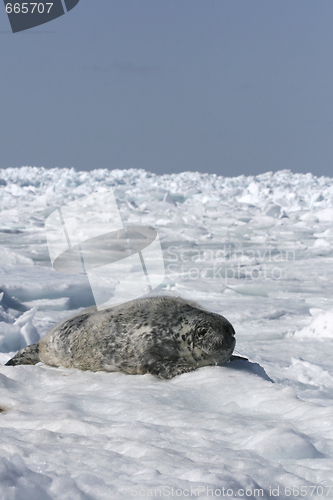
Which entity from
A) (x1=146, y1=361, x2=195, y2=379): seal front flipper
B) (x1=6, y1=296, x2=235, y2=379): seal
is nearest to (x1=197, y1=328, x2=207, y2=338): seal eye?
(x1=6, y1=296, x2=235, y2=379): seal

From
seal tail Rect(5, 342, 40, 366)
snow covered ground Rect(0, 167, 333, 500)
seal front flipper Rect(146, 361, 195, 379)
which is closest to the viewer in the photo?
snow covered ground Rect(0, 167, 333, 500)

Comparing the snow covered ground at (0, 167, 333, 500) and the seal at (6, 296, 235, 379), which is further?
the seal at (6, 296, 235, 379)

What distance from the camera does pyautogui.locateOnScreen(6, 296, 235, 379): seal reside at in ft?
7.80

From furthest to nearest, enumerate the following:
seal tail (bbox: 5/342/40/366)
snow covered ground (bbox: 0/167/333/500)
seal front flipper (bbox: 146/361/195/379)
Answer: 1. seal tail (bbox: 5/342/40/366)
2. seal front flipper (bbox: 146/361/195/379)
3. snow covered ground (bbox: 0/167/333/500)

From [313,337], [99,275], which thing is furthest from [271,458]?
[99,275]

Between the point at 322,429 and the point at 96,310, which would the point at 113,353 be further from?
the point at 322,429

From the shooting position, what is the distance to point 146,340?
2445 mm

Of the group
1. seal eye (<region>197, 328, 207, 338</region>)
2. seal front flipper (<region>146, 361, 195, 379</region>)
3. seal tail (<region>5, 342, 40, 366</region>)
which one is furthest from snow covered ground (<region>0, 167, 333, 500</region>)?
seal tail (<region>5, 342, 40, 366</region>)

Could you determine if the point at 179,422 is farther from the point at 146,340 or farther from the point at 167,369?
the point at 146,340

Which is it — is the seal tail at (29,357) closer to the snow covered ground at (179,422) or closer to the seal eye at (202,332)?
the snow covered ground at (179,422)

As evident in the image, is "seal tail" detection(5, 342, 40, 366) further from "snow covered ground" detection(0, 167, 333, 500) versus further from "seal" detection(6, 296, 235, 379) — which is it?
"snow covered ground" detection(0, 167, 333, 500)

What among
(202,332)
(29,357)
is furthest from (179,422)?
(29,357)

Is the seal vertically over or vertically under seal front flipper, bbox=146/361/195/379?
over

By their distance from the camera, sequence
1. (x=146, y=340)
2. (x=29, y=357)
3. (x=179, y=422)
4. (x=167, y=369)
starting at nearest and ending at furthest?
(x=179, y=422), (x=167, y=369), (x=146, y=340), (x=29, y=357)
